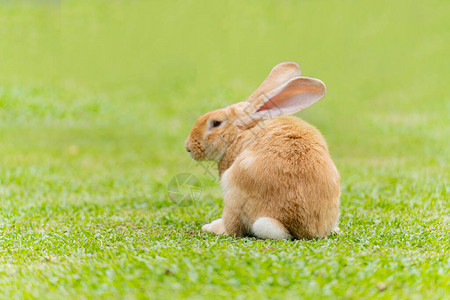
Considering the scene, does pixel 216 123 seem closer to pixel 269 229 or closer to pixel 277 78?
pixel 277 78

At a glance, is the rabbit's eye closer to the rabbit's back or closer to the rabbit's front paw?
the rabbit's back

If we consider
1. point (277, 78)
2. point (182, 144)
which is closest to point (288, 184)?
point (277, 78)

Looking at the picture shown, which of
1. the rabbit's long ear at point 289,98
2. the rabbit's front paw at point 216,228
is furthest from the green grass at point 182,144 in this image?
the rabbit's long ear at point 289,98

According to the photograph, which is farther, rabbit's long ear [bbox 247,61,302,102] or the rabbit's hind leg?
rabbit's long ear [bbox 247,61,302,102]

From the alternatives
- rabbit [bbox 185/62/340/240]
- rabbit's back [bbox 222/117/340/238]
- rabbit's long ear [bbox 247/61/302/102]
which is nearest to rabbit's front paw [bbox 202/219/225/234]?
rabbit [bbox 185/62/340/240]

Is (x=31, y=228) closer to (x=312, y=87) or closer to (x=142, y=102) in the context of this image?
(x=312, y=87)
